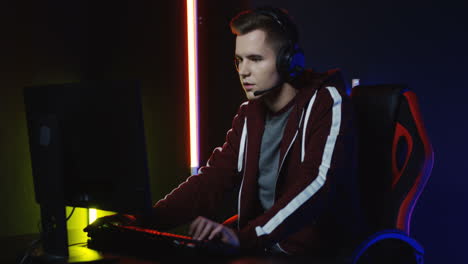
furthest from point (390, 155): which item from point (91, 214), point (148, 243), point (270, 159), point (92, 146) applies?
point (91, 214)

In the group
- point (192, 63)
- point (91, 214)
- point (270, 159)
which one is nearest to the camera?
point (270, 159)

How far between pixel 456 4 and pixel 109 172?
5.78ft

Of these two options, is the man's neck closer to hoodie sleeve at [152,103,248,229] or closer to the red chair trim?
hoodie sleeve at [152,103,248,229]

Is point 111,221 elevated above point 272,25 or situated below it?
below

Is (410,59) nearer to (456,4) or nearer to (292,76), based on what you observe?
(456,4)

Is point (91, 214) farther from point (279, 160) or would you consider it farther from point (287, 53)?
point (287, 53)

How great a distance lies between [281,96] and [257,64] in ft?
0.54

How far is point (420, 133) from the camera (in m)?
1.35

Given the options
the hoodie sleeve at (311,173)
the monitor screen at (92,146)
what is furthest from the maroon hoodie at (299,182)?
the monitor screen at (92,146)

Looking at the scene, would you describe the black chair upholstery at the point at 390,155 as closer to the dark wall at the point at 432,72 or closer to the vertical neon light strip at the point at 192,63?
the dark wall at the point at 432,72

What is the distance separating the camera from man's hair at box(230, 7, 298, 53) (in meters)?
1.50

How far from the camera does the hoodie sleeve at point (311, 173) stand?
1209mm

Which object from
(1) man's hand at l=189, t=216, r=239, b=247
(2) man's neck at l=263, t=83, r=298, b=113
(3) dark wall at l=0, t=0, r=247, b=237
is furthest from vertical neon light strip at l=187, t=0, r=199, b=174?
(1) man's hand at l=189, t=216, r=239, b=247

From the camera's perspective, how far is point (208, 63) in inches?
103
